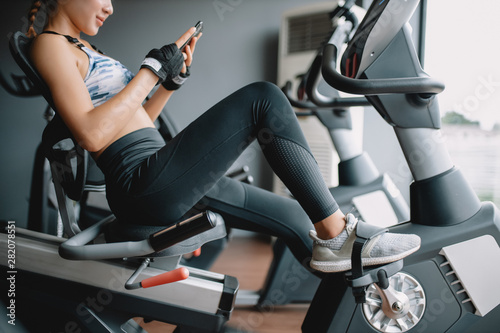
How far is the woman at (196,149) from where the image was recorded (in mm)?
989

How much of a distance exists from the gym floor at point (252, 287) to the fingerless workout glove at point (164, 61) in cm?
96

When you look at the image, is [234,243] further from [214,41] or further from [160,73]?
[160,73]

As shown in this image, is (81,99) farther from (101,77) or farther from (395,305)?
(395,305)

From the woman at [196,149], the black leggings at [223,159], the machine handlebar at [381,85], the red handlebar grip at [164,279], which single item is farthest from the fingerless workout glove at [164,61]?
the red handlebar grip at [164,279]

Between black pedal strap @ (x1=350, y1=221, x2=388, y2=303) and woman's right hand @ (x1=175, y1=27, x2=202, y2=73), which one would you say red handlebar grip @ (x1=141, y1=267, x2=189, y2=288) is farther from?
woman's right hand @ (x1=175, y1=27, x2=202, y2=73)

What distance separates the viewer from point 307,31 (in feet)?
9.05

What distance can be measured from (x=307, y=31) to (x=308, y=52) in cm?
16

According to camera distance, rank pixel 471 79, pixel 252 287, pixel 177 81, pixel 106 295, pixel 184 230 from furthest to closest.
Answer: pixel 471 79
pixel 252 287
pixel 177 81
pixel 106 295
pixel 184 230

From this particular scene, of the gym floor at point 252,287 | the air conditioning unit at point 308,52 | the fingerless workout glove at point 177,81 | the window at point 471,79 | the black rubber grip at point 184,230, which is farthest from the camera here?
the air conditioning unit at point 308,52

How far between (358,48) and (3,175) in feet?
10.2

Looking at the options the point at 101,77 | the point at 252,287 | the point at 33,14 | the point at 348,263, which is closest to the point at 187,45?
the point at 101,77

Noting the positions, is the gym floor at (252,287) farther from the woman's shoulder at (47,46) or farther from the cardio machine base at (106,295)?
the woman's shoulder at (47,46)

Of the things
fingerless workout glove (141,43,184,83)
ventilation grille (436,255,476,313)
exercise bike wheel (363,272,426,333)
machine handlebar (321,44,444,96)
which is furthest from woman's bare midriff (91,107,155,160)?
ventilation grille (436,255,476,313)

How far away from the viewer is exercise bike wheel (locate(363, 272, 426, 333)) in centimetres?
112
